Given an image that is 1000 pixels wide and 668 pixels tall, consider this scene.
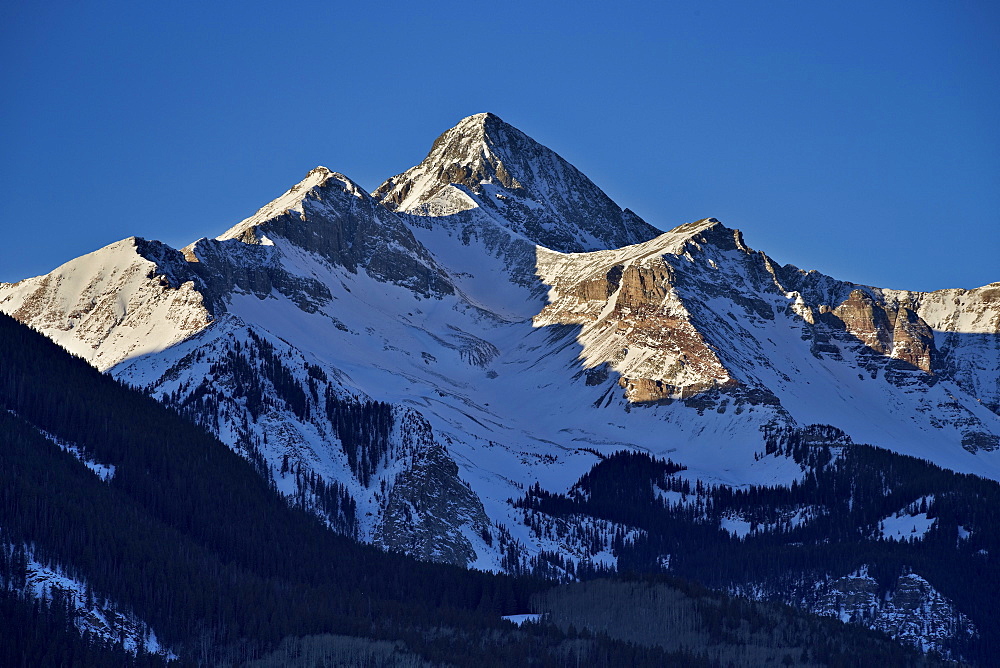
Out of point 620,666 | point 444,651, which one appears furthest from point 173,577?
point 620,666

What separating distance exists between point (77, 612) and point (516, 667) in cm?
4682

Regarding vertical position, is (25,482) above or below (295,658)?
above

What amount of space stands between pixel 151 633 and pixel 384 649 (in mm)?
24851

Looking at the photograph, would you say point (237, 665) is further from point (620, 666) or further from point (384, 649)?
point (620, 666)

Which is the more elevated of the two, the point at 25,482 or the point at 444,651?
the point at 25,482

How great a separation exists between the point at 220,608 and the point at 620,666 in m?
44.3

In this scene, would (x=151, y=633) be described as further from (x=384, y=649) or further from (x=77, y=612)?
(x=384, y=649)

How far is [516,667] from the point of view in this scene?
193 m

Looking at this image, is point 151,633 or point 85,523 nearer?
point 151,633

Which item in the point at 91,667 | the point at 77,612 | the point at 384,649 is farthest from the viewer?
the point at 384,649

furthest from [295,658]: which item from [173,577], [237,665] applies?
[173,577]

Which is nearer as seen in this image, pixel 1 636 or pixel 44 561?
pixel 1 636

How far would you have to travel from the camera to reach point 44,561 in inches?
7313

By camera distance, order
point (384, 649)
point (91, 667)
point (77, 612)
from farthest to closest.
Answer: point (384, 649) < point (77, 612) < point (91, 667)
